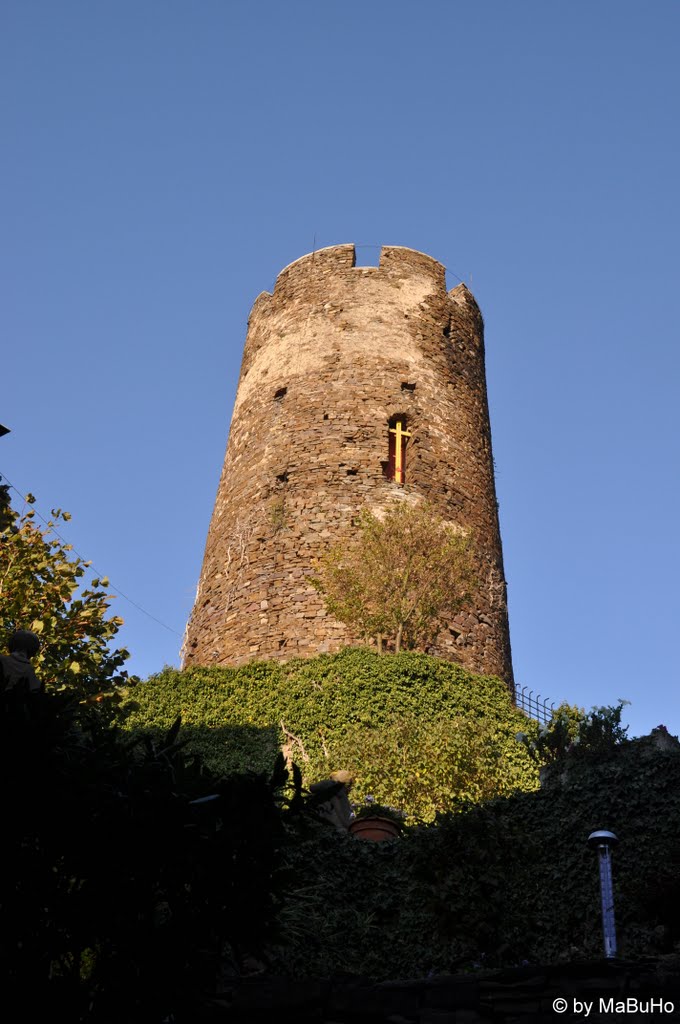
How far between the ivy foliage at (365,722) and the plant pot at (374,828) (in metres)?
1.53

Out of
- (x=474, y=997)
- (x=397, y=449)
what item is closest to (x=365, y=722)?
(x=397, y=449)

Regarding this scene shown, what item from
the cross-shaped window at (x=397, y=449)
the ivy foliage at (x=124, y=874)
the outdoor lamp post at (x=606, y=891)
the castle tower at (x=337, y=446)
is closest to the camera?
the ivy foliage at (x=124, y=874)

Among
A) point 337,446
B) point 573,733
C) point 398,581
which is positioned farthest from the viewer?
point 337,446

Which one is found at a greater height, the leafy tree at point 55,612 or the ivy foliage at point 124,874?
the leafy tree at point 55,612

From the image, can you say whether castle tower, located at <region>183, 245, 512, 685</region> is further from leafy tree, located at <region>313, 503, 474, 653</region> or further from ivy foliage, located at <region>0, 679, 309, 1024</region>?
ivy foliage, located at <region>0, 679, 309, 1024</region>

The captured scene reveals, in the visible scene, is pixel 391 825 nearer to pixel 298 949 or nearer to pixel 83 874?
pixel 298 949

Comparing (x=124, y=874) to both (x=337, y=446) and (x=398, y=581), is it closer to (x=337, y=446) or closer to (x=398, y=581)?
(x=398, y=581)

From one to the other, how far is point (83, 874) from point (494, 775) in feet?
25.5

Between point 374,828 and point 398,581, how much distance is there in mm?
6871

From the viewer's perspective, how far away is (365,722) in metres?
14.9

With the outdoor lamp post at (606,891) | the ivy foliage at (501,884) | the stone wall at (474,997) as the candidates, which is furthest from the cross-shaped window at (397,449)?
the stone wall at (474,997)

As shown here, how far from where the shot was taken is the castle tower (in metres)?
18.2

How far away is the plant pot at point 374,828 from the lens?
10.3 m

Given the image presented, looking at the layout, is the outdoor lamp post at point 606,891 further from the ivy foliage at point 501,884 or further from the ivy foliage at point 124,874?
the ivy foliage at point 124,874
